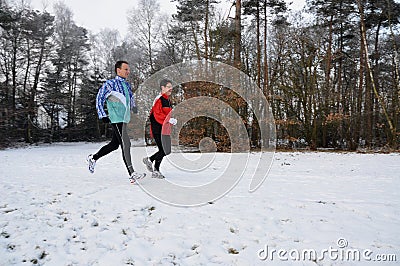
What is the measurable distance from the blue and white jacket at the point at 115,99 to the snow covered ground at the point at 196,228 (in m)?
1.15

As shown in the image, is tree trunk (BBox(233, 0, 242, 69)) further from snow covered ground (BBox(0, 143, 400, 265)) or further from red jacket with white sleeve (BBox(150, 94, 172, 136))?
snow covered ground (BBox(0, 143, 400, 265))

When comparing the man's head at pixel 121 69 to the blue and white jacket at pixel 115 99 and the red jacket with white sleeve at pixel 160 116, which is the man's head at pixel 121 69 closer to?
the blue and white jacket at pixel 115 99

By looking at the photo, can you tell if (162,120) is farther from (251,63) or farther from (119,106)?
(251,63)

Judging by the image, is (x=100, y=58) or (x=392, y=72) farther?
(x=100, y=58)

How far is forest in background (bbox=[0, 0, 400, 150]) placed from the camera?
1583 centimetres

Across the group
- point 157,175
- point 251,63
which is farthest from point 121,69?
point 251,63

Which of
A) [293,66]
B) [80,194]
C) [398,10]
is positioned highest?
[398,10]

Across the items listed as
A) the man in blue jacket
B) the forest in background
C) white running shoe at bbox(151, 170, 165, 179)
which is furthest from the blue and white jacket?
the forest in background

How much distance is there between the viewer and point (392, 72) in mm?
19359

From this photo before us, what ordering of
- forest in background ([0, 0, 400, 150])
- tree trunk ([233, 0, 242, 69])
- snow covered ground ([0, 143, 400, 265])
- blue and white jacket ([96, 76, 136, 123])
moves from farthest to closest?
forest in background ([0, 0, 400, 150]), tree trunk ([233, 0, 242, 69]), blue and white jacket ([96, 76, 136, 123]), snow covered ground ([0, 143, 400, 265])

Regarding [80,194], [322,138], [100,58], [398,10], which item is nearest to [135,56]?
[100,58]

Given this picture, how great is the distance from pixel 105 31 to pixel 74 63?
6336 millimetres

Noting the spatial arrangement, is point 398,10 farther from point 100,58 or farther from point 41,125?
point 41,125

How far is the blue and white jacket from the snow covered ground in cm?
115
